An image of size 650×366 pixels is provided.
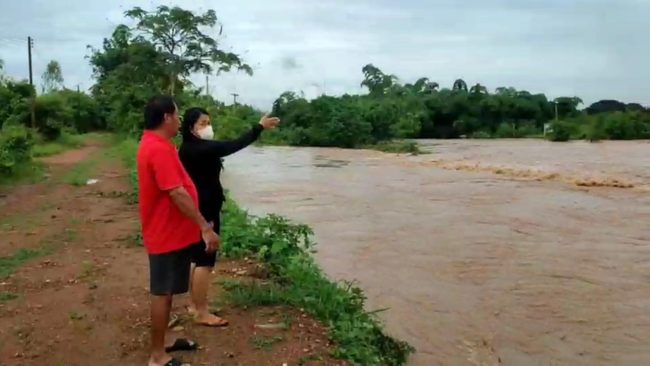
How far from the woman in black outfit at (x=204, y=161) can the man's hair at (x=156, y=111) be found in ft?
2.05

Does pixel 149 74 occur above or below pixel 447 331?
above

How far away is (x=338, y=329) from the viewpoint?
521 centimetres

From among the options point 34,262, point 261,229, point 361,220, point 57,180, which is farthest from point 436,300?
point 57,180

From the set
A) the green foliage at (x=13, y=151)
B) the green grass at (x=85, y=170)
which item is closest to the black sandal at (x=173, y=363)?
the green grass at (x=85, y=170)

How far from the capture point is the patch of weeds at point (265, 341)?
4770 millimetres

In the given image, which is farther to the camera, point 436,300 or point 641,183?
point 641,183

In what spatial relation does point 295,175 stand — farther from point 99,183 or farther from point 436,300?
→ point 436,300

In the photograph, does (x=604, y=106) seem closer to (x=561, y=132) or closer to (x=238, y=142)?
(x=561, y=132)

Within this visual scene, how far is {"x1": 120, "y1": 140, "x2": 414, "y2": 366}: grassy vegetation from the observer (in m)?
5.10

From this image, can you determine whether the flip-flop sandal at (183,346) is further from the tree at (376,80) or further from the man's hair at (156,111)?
the tree at (376,80)

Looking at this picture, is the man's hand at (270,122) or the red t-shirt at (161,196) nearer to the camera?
the red t-shirt at (161,196)

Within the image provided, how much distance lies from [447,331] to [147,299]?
2.88 m

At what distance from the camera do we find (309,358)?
462 cm

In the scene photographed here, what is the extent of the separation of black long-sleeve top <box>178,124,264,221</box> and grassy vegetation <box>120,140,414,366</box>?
1.15m
